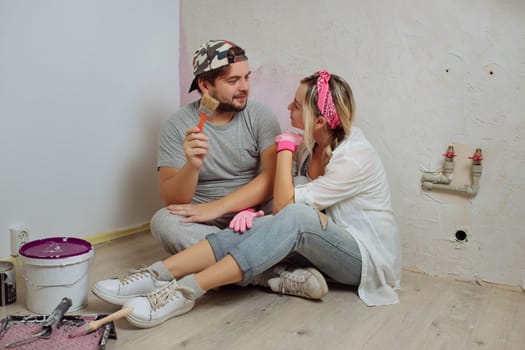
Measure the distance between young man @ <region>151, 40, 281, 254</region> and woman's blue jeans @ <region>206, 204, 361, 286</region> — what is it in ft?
0.37

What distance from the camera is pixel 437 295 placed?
1.83 meters

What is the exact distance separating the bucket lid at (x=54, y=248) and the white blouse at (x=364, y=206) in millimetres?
676

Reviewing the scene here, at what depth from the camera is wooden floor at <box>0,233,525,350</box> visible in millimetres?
1457

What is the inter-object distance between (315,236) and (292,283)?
19 centimetres

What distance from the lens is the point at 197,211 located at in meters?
1.86

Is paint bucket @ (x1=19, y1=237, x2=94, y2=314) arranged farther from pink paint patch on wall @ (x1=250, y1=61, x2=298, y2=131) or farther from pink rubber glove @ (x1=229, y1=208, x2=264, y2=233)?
pink paint patch on wall @ (x1=250, y1=61, x2=298, y2=131)

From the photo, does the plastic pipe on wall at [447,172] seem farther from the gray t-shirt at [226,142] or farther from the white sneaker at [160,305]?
the white sneaker at [160,305]

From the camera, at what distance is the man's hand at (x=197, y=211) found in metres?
1.84

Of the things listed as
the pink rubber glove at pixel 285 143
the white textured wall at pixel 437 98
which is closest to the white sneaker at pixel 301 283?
the pink rubber glove at pixel 285 143

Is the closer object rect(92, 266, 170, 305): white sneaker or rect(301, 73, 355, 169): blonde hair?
rect(92, 266, 170, 305): white sneaker

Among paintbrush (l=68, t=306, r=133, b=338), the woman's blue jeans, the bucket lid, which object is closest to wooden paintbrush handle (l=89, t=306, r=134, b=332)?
paintbrush (l=68, t=306, r=133, b=338)

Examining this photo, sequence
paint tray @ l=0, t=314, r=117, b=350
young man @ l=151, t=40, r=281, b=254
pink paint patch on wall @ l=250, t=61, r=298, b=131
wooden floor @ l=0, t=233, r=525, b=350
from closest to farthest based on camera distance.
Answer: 1. paint tray @ l=0, t=314, r=117, b=350
2. wooden floor @ l=0, t=233, r=525, b=350
3. young man @ l=151, t=40, r=281, b=254
4. pink paint patch on wall @ l=250, t=61, r=298, b=131

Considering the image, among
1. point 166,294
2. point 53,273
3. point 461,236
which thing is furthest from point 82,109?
point 461,236

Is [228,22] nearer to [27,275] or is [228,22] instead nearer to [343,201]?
[343,201]
